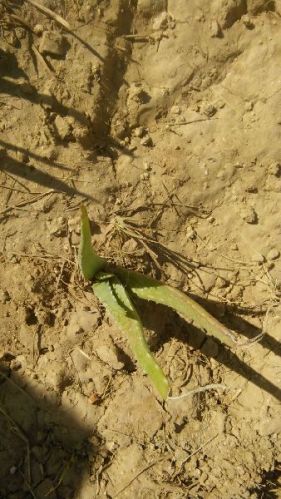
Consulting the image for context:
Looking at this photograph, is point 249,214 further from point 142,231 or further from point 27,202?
point 27,202

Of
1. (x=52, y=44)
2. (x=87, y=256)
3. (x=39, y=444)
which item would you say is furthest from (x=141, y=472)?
(x=52, y=44)

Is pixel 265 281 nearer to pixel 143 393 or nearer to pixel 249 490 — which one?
pixel 143 393

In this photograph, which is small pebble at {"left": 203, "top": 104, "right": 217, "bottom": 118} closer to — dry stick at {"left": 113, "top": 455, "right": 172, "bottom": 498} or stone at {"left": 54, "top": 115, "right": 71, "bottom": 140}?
stone at {"left": 54, "top": 115, "right": 71, "bottom": 140}

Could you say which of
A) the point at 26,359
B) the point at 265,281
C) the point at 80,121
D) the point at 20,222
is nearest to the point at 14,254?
the point at 20,222

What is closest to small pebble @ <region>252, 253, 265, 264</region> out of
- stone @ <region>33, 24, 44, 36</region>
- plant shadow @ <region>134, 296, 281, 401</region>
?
plant shadow @ <region>134, 296, 281, 401</region>

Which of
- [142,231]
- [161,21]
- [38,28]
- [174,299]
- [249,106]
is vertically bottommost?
[174,299]

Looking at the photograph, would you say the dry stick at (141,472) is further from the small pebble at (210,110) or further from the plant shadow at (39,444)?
the small pebble at (210,110)
